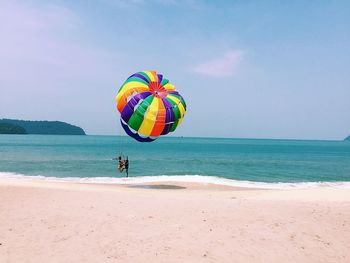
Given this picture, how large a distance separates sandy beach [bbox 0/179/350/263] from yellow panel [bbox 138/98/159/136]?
215 inches

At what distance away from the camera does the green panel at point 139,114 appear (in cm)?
1612

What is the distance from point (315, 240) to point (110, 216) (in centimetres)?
496

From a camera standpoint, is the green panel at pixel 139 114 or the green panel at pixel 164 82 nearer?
the green panel at pixel 139 114

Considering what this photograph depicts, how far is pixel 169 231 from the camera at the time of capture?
25.5ft

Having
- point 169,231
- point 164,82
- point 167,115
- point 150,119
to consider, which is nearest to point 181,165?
point 164,82

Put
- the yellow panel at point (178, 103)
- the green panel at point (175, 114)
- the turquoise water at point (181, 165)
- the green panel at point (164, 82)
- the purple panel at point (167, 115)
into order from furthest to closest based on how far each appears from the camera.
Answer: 1. the turquoise water at point (181, 165)
2. the green panel at point (164, 82)
3. the yellow panel at point (178, 103)
4. the green panel at point (175, 114)
5. the purple panel at point (167, 115)

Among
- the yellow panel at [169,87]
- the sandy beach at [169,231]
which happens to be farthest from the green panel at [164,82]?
the sandy beach at [169,231]

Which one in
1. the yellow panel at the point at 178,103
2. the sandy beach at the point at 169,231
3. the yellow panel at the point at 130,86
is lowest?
the sandy beach at the point at 169,231

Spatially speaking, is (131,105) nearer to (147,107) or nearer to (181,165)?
(147,107)

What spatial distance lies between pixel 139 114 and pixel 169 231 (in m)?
9.07

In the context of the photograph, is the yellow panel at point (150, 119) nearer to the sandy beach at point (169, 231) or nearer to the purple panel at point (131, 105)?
the purple panel at point (131, 105)

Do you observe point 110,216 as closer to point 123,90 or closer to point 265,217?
point 265,217

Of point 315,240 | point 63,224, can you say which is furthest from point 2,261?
point 315,240

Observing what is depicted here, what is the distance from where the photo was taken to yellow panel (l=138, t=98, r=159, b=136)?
1612 cm
